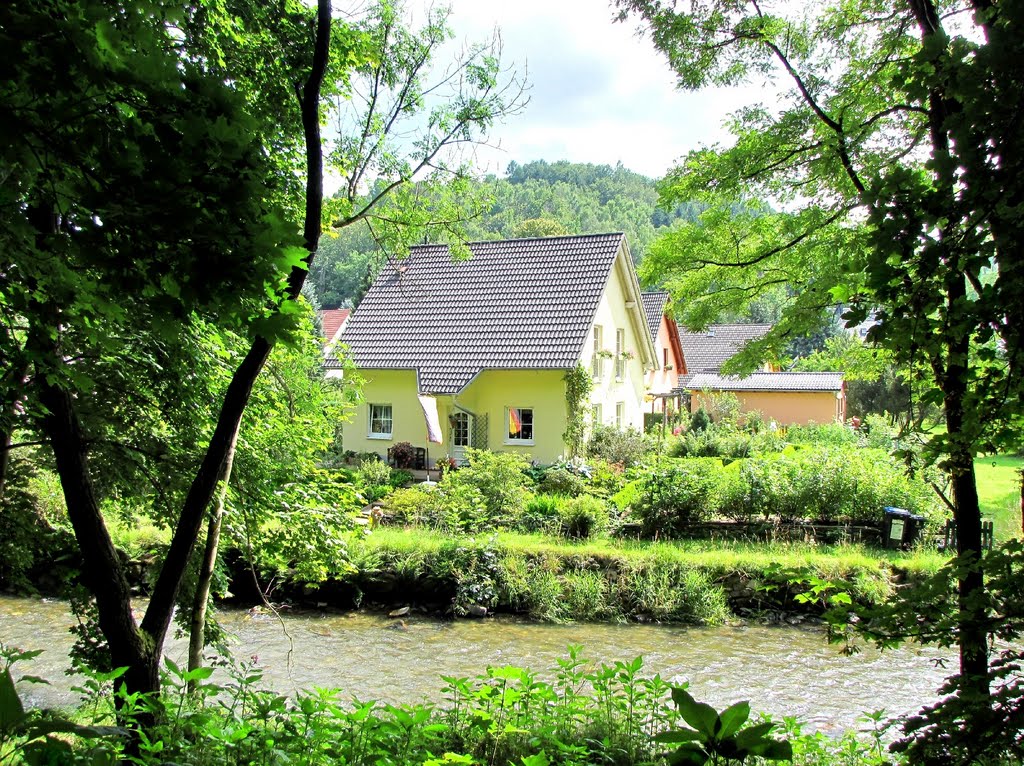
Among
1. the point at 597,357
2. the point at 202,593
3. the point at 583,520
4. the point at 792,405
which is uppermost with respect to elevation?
the point at 597,357

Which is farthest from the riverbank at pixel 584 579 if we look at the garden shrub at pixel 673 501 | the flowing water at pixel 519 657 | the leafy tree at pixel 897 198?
the leafy tree at pixel 897 198

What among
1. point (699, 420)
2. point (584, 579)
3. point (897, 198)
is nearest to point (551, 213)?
point (699, 420)

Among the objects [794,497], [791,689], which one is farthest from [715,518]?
[791,689]

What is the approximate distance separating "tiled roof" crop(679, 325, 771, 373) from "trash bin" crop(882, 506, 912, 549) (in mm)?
30394

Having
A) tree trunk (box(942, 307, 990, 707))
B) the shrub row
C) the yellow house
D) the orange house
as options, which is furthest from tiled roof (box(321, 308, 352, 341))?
tree trunk (box(942, 307, 990, 707))

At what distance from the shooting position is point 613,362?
83.6 ft

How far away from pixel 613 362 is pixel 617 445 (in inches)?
189

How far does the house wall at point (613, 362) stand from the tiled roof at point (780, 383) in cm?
762

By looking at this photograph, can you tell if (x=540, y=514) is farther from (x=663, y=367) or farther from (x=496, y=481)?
(x=663, y=367)

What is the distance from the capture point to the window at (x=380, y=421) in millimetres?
23469

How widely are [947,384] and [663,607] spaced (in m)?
9.87

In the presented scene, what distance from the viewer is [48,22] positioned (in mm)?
1951

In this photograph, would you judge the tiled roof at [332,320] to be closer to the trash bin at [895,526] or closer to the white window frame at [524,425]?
the white window frame at [524,425]

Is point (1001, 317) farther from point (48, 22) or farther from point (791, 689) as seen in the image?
point (791, 689)
